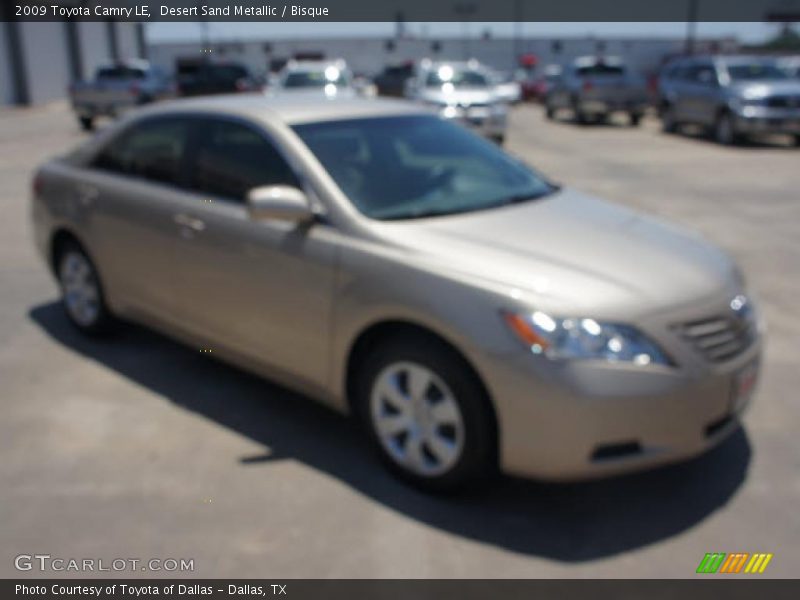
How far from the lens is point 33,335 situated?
5.80 metres

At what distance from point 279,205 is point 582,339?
1.50 m

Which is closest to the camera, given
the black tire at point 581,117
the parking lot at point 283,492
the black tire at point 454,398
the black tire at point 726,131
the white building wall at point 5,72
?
the parking lot at point 283,492

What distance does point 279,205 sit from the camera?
3.82 meters

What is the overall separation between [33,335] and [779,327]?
5.08 meters

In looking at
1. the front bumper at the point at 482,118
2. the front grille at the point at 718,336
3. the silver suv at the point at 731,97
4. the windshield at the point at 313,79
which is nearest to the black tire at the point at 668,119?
the silver suv at the point at 731,97

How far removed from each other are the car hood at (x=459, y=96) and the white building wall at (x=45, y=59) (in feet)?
84.4

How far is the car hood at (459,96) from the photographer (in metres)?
17.6

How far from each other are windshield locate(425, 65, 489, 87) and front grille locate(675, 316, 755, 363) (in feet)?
52.0

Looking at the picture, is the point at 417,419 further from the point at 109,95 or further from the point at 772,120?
the point at 109,95

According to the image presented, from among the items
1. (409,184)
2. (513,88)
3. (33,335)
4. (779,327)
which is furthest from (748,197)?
(513,88)

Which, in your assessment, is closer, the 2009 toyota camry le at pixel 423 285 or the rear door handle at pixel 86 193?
the 2009 toyota camry le at pixel 423 285

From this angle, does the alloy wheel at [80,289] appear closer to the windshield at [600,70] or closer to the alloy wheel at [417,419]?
the alloy wheel at [417,419]
